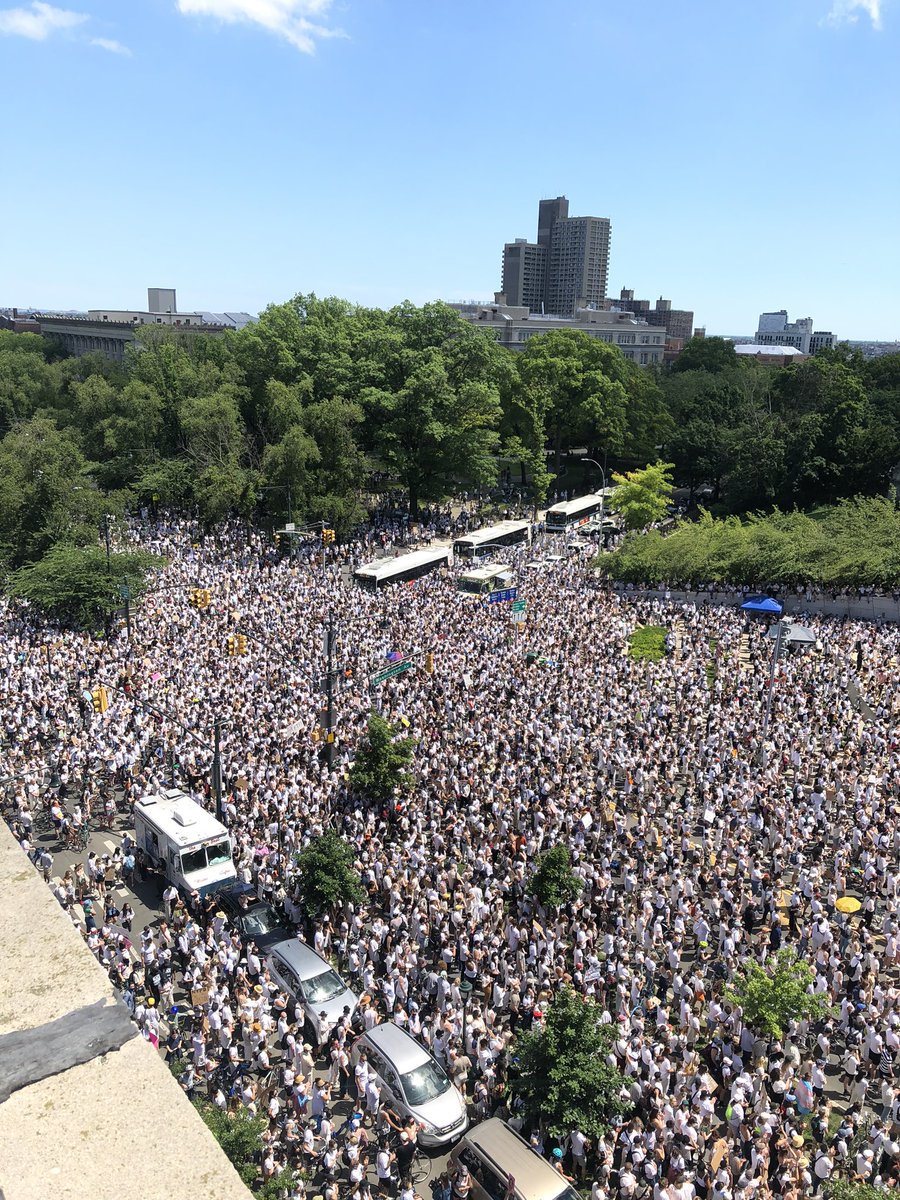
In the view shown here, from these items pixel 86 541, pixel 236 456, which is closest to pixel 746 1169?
pixel 86 541

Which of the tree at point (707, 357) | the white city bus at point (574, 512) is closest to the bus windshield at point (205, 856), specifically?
the white city bus at point (574, 512)

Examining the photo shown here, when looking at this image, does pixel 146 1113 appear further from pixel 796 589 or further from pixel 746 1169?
pixel 796 589

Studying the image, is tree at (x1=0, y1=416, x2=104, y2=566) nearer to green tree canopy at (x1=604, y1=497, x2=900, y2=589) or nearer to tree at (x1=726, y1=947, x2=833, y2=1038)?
green tree canopy at (x1=604, y1=497, x2=900, y2=589)

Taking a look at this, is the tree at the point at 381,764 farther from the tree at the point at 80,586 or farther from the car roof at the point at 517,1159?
the tree at the point at 80,586

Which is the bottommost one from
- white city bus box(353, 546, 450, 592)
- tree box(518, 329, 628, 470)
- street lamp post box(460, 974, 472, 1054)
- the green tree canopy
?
street lamp post box(460, 974, 472, 1054)

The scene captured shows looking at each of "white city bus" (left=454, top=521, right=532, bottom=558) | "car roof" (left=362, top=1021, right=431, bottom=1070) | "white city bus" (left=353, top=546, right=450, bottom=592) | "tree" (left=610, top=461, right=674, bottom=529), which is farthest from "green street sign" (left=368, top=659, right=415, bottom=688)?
"tree" (left=610, top=461, right=674, bottom=529)
